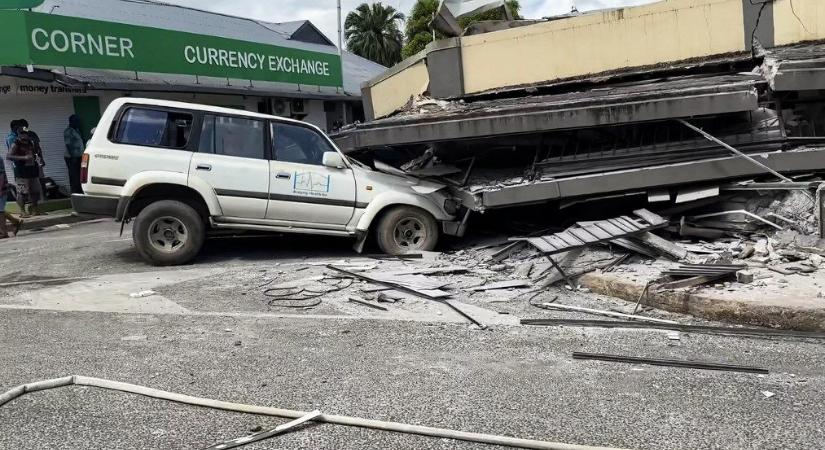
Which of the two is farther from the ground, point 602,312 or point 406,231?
point 406,231

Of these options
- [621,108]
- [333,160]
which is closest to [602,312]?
[621,108]

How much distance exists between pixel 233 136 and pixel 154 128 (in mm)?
904

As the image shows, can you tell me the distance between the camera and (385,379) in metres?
4.37

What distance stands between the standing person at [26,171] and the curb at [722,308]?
11.2 m

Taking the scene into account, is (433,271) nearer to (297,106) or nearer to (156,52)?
(156,52)

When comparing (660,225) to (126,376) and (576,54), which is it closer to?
(576,54)

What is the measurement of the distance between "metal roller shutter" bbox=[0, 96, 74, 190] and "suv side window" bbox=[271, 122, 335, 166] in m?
9.37

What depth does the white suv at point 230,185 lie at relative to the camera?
7.82m

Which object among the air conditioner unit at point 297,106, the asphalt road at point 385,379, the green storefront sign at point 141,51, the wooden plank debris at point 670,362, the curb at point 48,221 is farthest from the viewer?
the air conditioner unit at point 297,106

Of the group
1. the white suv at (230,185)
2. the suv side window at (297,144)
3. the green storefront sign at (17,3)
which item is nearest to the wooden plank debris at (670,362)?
the white suv at (230,185)

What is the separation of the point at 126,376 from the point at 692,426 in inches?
136

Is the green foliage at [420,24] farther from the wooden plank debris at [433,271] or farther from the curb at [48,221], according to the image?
the wooden plank debris at [433,271]

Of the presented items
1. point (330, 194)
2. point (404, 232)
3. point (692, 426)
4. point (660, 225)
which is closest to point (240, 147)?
point (330, 194)

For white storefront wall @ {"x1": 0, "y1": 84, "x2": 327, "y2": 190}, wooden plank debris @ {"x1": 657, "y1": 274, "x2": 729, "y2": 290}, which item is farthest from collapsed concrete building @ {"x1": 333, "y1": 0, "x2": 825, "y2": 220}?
white storefront wall @ {"x1": 0, "y1": 84, "x2": 327, "y2": 190}
